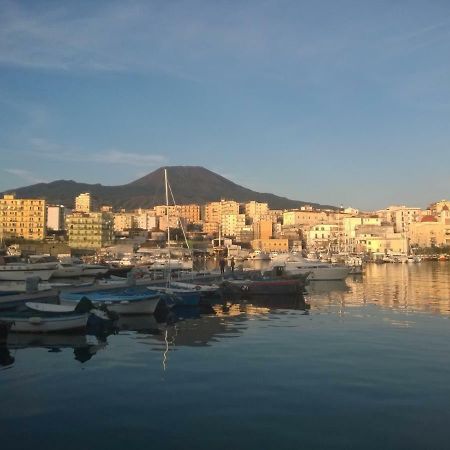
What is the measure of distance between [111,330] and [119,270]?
34.0m

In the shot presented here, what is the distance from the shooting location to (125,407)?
10258 millimetres

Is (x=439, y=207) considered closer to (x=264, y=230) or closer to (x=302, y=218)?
(x=302, y=218)

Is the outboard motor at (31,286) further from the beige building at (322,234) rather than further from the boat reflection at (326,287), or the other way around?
the beige building at (322,234)

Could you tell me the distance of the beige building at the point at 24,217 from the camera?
415 ft

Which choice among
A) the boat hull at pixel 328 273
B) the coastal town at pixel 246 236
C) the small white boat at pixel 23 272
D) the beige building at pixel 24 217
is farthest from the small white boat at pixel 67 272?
the beige building at pixel 24 217

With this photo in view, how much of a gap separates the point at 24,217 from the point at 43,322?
11739cm

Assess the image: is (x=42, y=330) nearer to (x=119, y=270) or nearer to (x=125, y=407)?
(x=125, y=407)

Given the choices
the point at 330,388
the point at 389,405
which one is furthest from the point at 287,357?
the point at 389,405

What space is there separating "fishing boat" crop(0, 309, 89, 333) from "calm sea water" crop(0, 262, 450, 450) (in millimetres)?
735

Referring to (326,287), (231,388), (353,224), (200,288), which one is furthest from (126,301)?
(353,224)

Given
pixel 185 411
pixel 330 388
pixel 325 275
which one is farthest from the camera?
pixel 325 275

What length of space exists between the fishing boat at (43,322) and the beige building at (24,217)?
376 ft

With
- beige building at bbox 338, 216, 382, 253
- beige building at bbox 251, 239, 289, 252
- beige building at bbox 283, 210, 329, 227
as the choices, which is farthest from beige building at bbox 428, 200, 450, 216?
beige building at bbox 251, 239, 289, 252

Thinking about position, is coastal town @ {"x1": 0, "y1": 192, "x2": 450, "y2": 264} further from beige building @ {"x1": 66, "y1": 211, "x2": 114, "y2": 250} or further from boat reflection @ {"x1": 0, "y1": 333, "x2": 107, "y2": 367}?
boat reflection @ {"x1": 0, "y1": 333, "x2": 107, "y2": 367}
